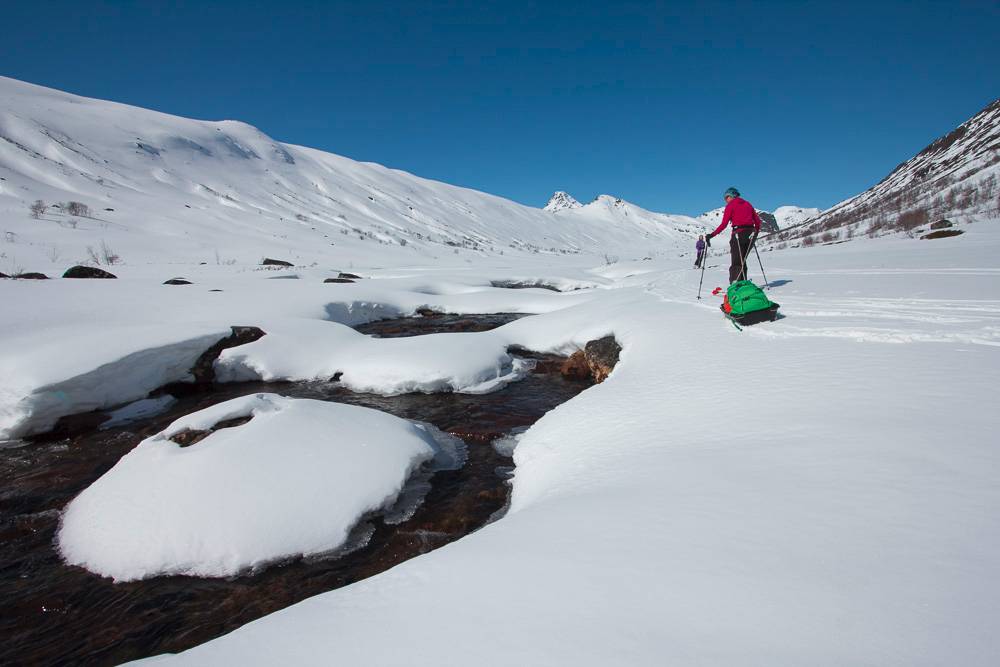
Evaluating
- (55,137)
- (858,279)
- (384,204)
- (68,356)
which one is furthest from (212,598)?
(384,204)

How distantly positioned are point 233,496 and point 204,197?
58650 mm

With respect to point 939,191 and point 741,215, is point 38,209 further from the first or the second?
point 939,191

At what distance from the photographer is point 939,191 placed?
141 feet

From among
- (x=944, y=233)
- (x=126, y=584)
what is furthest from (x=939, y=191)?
(x=126, y=584)

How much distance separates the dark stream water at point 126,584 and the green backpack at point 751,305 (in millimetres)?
3398

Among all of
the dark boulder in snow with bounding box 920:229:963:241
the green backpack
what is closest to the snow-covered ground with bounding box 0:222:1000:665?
the green backpack

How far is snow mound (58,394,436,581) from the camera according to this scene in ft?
10.8

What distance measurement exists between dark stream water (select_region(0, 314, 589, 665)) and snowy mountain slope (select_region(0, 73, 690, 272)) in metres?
18.3

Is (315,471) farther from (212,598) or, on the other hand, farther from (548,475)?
(548,475)

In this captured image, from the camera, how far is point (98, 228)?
25.7 meters

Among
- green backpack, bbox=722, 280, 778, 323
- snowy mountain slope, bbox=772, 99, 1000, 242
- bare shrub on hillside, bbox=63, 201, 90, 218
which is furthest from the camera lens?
snowy mountain slope, bbox=772, 99, 1000, 242

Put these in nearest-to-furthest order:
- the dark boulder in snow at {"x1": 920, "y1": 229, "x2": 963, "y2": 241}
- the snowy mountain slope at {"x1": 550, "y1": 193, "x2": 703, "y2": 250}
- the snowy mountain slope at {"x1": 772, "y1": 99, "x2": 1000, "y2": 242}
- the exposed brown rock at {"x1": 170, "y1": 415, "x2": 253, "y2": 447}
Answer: the exposed brown rock at {"x1": 170, "y1": 415, "x2": 253, "y2": 447}, the dark boulder in snow at {"x1": 920, "y1": 229, "x2": 963, "y2": 241}, the snowy mountain slope at {"x1": 772, "y1": 99, "x2": 1000, "y2": 242}, the snowy mountain slope at {"x1": 550, "y1": 193, "x2": 703, "y2": 250}

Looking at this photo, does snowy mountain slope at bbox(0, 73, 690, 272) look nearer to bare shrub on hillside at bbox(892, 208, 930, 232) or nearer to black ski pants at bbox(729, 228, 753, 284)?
black ski pants at bbox(729, 228, 753, 284)

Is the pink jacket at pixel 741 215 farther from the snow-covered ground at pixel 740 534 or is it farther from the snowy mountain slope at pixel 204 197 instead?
the snowy mountain slope at pixel 204 197
